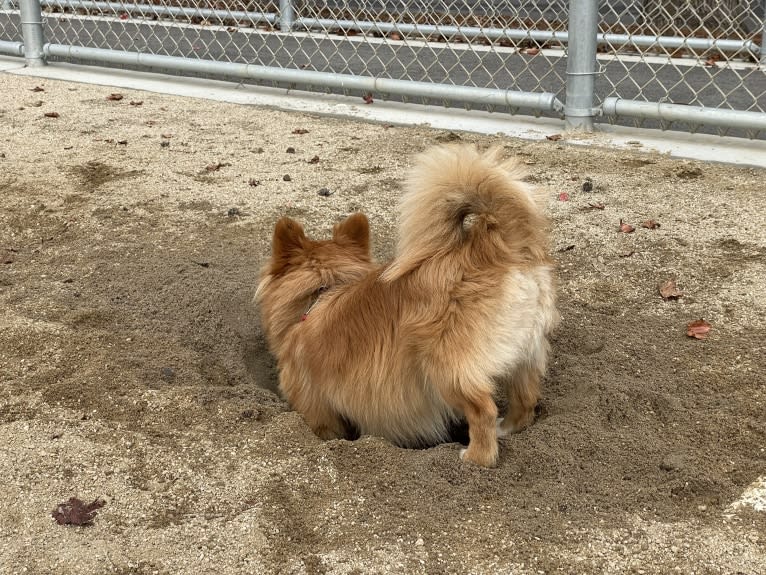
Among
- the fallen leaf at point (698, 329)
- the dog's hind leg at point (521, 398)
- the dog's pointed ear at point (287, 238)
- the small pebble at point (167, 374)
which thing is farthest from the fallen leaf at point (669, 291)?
the small pebble at point (167, 374)

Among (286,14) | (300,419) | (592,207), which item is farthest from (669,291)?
(286,14)

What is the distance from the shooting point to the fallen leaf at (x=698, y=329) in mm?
3354

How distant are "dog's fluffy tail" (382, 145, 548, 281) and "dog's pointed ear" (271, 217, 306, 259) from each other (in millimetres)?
641

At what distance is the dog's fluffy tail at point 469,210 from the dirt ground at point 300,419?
1.99ft

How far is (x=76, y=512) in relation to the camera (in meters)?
2.30

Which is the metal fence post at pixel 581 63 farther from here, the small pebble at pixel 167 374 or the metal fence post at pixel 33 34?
the metal fence post at pixel 33 34

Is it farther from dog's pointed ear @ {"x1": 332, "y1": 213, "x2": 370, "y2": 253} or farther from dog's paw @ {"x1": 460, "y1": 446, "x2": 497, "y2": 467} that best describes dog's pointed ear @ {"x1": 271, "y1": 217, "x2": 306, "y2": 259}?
dog's paw @ {"x1": 460, "y1": 446, "x2": 497, "y2": 467}

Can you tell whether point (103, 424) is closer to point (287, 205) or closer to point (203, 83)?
point (287, 205)

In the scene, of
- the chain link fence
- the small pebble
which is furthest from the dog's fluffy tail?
the chain link fence

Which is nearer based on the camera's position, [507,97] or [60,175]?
[60,175]

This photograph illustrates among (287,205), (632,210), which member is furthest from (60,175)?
(632,210)

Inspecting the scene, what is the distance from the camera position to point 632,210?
4.52 metres

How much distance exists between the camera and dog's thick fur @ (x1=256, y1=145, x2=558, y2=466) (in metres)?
2.49

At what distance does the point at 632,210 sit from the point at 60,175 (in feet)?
10.7
